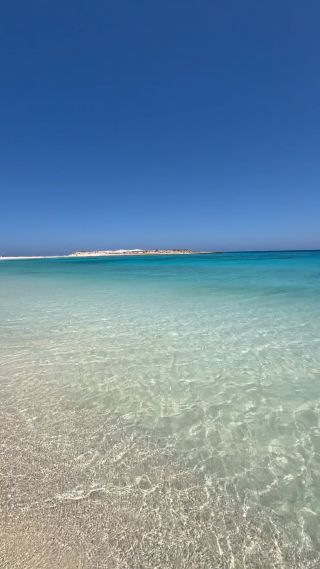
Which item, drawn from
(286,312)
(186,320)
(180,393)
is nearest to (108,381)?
(180,393)

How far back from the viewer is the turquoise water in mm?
2563

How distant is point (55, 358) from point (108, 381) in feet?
5.49

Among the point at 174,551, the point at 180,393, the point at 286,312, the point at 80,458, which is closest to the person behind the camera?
the point at 174,551

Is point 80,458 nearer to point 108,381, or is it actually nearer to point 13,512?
point 13,512

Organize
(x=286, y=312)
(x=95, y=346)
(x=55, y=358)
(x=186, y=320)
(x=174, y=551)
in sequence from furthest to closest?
(x=286, y=312)
(x=186, y=320)
(x=95, y=346)
(x=55, y=358)
(x=174, y=551)

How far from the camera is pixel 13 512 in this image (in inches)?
90.7

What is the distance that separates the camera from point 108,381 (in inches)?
189

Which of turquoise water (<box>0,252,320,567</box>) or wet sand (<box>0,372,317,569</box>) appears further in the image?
turquoise water (<box>0,252,320,567</box>)

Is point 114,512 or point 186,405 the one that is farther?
point 186,405

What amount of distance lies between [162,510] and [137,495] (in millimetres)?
282

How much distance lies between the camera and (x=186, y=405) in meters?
4.09

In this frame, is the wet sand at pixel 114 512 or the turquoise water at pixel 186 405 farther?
the turquoise water at pixel 186 405

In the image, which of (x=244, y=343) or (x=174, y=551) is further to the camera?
(x=244, y=343)

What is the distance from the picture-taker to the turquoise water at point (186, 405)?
2563mm
